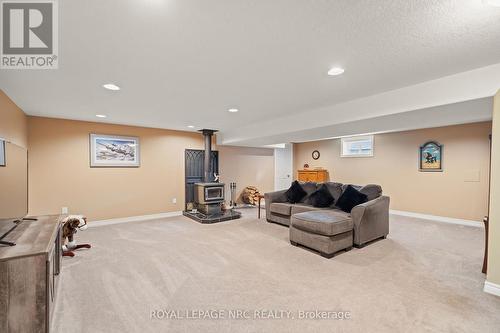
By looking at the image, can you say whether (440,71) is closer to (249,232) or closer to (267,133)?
(267,133)

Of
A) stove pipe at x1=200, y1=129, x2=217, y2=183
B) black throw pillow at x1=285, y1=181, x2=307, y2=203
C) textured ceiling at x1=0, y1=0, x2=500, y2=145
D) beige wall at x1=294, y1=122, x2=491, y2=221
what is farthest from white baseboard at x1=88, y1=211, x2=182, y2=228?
beige wall at x1=294, y1=122, x2=491, y2=221

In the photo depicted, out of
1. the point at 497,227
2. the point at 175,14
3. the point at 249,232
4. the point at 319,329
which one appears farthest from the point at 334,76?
the point at 249,232

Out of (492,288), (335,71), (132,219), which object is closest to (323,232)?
(492,288)

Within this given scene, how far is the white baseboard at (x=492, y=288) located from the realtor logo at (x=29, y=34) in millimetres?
4248

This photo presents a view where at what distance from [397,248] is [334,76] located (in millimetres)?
2788

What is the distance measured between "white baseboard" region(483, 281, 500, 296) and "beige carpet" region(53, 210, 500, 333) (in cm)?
8

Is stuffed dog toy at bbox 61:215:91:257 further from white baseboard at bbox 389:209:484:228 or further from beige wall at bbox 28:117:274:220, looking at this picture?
white baseboard at bbox 389:209:484:228

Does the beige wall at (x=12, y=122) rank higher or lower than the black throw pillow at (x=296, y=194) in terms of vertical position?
higher

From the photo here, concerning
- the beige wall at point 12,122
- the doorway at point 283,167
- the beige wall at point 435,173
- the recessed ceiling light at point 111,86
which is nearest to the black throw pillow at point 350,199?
the beige wall at point 435,173

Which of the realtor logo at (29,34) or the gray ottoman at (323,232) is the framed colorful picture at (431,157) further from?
the realtor logo at (29,34)

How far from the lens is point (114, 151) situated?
5.07 meters

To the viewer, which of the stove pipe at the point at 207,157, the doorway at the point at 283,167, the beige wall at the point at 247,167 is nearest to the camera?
the stove pipe at the point at 207,157

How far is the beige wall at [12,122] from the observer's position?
2842mm

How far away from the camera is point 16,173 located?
2.25 metres
